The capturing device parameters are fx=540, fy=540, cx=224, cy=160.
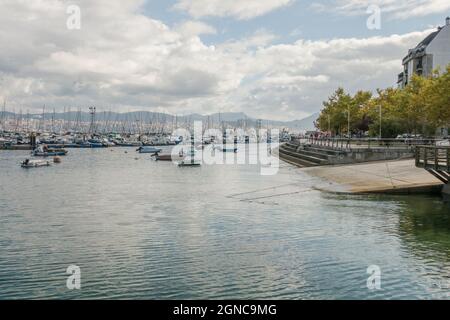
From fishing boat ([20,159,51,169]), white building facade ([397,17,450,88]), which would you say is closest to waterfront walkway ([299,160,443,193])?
fishing boat ([20,159,51,169])

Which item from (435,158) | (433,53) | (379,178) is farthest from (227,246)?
(433,53)

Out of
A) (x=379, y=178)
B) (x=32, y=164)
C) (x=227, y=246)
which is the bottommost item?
(x=227, y=246)

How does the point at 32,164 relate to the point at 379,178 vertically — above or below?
below

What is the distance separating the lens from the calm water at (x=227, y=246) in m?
16.6

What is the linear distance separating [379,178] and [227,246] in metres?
26.0

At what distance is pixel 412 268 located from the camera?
737 inches

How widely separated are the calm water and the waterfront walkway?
1.94 meters

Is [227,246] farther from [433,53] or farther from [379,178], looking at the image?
[433,53]

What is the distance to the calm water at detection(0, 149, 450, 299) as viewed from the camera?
16.6m

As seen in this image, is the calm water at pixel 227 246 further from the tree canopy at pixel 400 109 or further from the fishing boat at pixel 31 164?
the fishing boat at pixel 31 164

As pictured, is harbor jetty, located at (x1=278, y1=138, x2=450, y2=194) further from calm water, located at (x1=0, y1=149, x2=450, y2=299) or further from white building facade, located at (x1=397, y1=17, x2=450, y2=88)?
white building facade, located at (x1=397, y1=17, x2=450, y2=88)

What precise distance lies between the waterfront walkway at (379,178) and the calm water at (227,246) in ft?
6.38

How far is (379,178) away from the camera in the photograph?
45.0 meters
